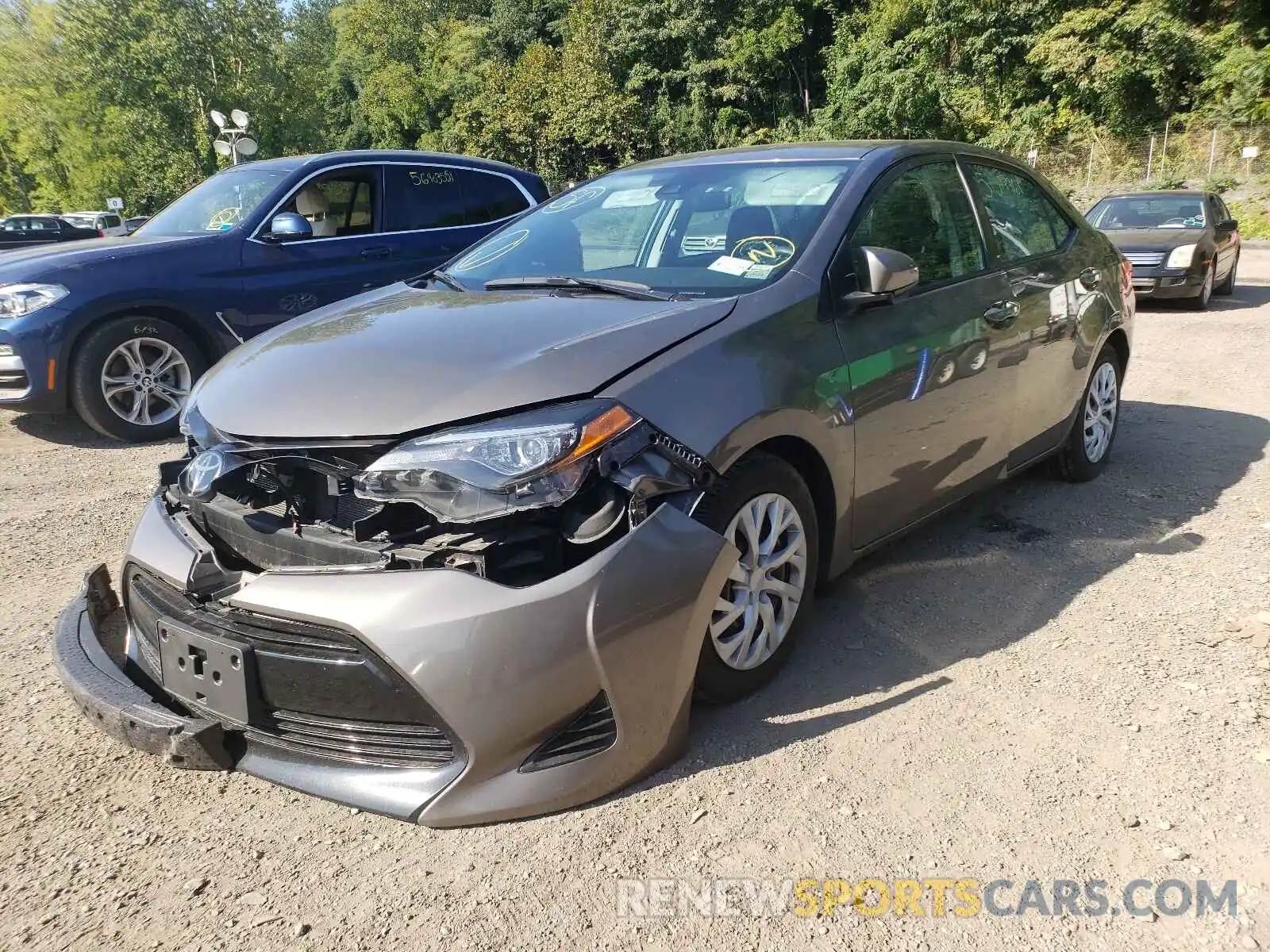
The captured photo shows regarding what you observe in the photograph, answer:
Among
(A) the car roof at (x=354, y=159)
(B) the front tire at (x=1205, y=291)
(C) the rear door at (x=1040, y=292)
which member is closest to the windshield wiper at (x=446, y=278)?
(C) the rear door at (x=1040, y=292)

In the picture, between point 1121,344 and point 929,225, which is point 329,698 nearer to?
point 929,225

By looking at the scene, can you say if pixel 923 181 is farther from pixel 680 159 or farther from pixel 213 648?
pixel 213 648

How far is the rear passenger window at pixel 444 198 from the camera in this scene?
7.22 m

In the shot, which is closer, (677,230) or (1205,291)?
(677,230)

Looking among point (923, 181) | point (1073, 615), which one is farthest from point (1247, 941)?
point (923, 181)

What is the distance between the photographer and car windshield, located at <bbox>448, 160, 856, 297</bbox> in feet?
10.3

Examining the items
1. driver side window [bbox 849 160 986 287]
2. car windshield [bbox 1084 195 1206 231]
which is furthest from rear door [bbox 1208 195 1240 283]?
driver side window [bbox 849 160 986 287]

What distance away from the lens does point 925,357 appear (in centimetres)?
335

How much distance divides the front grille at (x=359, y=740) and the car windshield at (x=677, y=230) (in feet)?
5.22

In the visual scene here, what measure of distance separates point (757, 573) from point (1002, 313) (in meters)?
1.83

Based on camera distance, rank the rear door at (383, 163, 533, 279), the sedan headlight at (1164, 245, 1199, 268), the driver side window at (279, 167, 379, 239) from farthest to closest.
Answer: the sedan headlight at (1164, 245, 1199, 268)
the rear door at (383, 163, 533, 279)
the driver side window at (279, 167, 379, 239)

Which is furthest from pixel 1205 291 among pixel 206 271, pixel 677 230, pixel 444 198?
pixel 206 271

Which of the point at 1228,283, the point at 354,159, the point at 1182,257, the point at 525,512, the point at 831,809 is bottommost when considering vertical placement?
the point at 1228,283

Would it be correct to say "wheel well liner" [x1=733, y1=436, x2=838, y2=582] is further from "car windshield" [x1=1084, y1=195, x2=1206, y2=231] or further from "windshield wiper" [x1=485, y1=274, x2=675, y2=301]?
"car windshield" [x1=1084, y1=195, x2=1206, y2=231]
